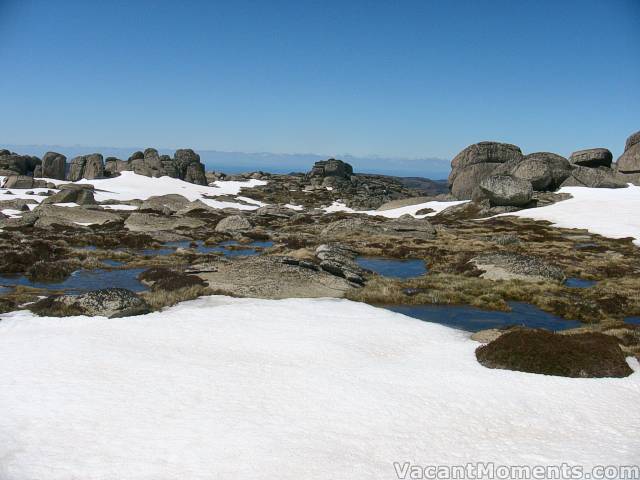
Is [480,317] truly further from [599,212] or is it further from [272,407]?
[599,212]

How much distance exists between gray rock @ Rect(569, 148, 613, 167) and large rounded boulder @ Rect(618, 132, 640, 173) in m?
3.20

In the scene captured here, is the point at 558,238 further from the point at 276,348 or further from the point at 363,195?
the point at 363,195

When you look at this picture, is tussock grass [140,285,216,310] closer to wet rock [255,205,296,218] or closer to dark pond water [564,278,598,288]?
dark pond water [564,278,598,288]

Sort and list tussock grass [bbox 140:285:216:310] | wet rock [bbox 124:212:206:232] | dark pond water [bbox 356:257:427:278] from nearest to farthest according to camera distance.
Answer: tussock grass [bbox 140:285:216:310] < dark pond water [bbox 356:257:427:278] < wet rock [bbox 124:212:206:232]

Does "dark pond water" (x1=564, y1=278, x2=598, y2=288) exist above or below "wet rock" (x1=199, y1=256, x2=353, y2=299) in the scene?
above

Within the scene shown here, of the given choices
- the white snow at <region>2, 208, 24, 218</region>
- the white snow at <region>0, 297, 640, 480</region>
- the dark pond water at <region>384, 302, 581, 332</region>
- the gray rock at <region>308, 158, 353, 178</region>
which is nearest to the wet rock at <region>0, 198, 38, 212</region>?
the white snow at <region>2, 208, 24, 218</region>

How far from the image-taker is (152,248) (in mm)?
53031

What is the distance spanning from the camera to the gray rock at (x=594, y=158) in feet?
296

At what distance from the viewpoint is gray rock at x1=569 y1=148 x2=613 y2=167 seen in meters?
90.3

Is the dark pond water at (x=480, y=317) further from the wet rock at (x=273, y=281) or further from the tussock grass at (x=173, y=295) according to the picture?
the tussock grass at (x=173, y=295)

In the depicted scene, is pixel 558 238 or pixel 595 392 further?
pixel 558 238

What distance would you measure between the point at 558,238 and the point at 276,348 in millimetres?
51390

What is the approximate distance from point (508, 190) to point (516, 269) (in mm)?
45942

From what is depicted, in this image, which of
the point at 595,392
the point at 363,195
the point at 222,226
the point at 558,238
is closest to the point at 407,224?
the point at 558,238
